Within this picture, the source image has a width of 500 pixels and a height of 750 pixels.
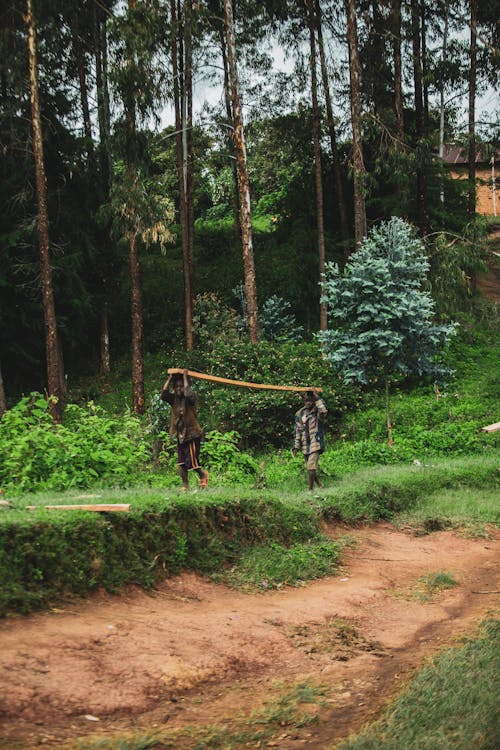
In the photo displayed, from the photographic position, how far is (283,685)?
605 centimetres

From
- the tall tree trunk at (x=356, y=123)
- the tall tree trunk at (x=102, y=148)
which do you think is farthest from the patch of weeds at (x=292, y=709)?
the tall tree trunk at (x=102, y=148)

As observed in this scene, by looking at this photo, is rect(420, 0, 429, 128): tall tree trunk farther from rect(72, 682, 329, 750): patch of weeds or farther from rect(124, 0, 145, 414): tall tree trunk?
rect(72, 682, 329, 750): patch of weeds

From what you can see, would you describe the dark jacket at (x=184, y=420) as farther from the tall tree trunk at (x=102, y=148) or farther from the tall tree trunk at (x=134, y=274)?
the tall tree trunk at (x=102, y=148)

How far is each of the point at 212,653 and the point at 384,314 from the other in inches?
573

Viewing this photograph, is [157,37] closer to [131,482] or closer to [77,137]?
Result: [77,137]

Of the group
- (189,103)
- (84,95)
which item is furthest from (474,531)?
(84,95)

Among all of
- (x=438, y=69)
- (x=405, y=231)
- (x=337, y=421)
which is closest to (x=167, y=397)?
(x=337, y=421)

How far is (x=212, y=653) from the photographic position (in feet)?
21.0

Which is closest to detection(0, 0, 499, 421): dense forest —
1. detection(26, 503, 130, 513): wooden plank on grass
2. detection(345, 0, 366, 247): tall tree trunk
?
detection(345, 0, 366, 247): tall tree trunk

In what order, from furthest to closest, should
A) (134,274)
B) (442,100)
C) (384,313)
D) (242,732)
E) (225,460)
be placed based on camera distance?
(442,100), (134,274), (384,313), (225,460), (242,732)

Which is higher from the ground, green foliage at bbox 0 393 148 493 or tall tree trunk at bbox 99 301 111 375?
tall tree trunk at bbox 99 301 111 375

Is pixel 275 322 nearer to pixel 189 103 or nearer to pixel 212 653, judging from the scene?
pixel 189 103

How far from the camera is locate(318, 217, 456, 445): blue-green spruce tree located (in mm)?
20094

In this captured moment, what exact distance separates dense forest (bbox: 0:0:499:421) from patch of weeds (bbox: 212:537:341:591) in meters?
13.7
